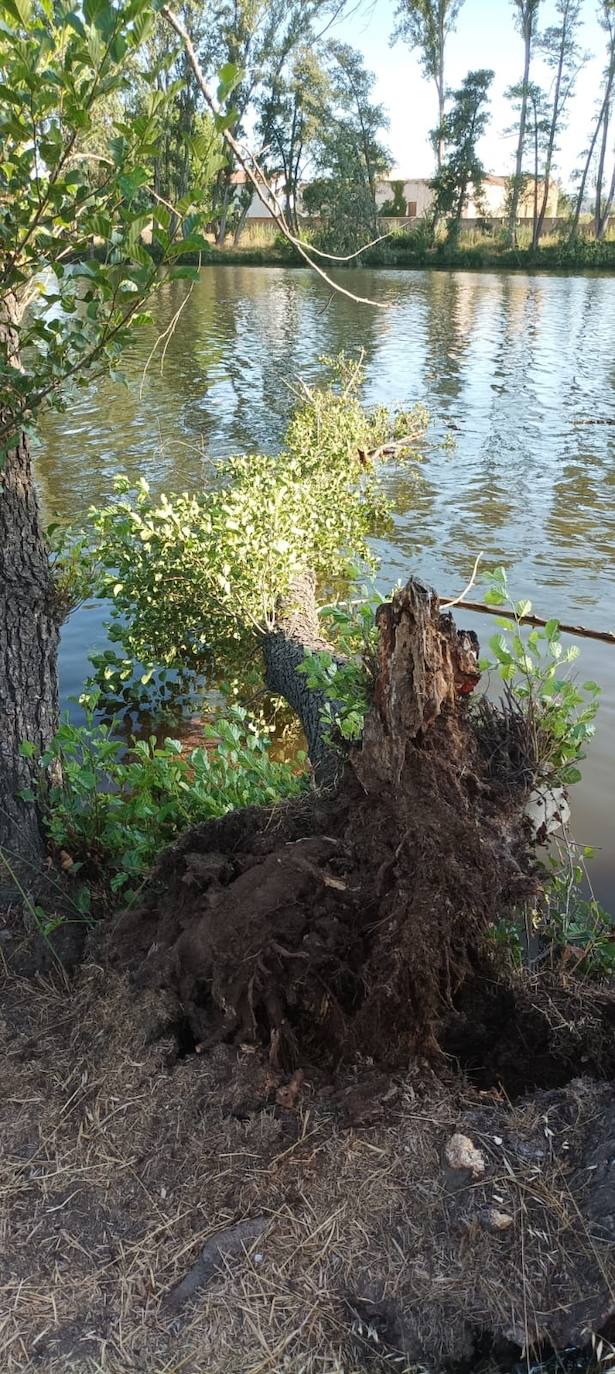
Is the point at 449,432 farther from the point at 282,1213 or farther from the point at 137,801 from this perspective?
the point at 282,1213

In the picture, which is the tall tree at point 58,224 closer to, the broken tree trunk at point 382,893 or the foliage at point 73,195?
the foliage at point 73,195

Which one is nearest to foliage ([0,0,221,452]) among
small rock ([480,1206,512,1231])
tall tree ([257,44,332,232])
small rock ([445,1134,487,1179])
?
small rock ([445,1134,487,1179])

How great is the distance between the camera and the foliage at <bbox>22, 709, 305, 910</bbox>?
3365 millimetres

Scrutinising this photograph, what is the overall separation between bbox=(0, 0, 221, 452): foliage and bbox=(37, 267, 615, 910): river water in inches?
29.8

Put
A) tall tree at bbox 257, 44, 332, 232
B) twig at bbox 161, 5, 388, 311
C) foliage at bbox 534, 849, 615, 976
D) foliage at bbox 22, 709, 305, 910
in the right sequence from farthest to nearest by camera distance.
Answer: tall tree at bbox 257, 44, 332, 232
foliage at bbox 22, 709, 305, 910
foliage at bbox 534, 849, 615, 976
twig at bbox 161, 5, 388, 311

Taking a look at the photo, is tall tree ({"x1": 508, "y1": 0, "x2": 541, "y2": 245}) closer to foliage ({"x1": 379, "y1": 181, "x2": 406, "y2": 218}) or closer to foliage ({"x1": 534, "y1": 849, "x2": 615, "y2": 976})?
foliage ({"x1": 379, "y1": 181, "x2": 406, "y2": 218})

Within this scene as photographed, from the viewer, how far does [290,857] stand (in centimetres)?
283

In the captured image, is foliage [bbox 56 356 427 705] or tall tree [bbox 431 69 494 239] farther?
tall tree [bbox 431 69 494 239]

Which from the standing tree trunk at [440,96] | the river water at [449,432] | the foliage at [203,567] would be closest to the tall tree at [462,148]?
the standing tree trunk at [440,96]

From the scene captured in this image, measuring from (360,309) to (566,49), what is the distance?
119ft

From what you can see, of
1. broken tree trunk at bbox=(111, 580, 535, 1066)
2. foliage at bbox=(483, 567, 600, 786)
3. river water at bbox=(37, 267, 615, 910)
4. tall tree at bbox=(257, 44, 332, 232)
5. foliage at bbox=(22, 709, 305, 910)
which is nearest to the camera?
→ broken tree trunk at bbox=(111, 580, 535, 1066)

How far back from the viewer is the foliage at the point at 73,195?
201 centimetres

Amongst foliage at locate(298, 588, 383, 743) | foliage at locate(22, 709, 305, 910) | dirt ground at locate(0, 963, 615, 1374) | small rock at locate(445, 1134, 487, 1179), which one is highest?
foliage at locate(298, 588, 383, 743)

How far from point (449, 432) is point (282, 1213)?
46.7 feet
